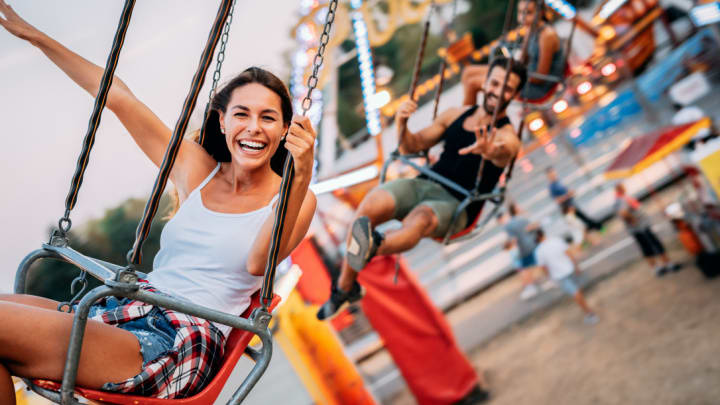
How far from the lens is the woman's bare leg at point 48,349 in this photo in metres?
0.94

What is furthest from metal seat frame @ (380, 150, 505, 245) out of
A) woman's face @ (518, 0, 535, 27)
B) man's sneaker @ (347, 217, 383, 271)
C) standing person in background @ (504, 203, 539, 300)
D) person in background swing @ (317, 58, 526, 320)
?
standing person in background @ (504, 203, 539, 300)

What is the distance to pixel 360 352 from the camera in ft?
23.0

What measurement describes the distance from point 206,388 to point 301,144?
2.19ft

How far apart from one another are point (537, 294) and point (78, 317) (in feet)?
22.6

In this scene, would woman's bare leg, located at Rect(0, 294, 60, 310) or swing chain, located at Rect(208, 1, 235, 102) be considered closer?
woman's bare leg, located at Rect(0, 294, 60, 310)

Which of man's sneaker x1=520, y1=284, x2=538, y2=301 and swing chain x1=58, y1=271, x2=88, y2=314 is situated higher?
swing chain x1=58, y1=271, x2=88, y2=314

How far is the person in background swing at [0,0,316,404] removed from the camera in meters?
0.99

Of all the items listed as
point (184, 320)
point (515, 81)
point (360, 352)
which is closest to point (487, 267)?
point (360, 352)

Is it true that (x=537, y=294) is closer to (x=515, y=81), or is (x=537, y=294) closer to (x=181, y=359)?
(x=515, y=81)

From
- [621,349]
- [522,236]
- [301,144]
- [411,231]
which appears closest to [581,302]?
[621,349]

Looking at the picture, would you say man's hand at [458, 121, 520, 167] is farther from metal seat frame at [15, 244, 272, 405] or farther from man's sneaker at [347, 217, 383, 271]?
metal seat frame at [15, 244, 272, 405]

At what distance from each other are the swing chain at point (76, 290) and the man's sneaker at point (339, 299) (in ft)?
3.57

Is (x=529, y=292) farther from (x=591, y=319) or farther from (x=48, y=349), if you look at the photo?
(x=48, y=349)

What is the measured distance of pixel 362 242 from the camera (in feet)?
6.07
